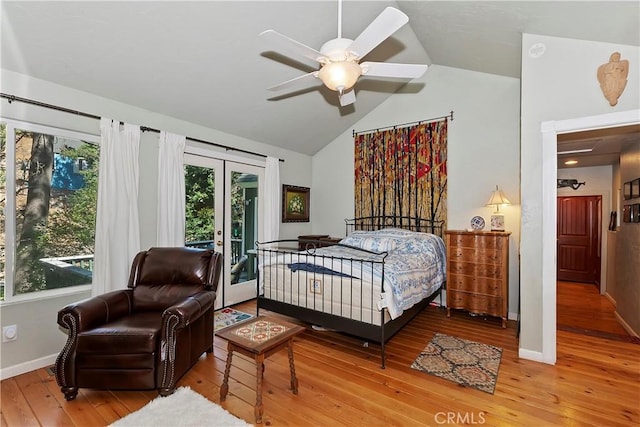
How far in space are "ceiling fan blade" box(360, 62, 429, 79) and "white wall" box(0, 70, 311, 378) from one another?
2749 millimetres

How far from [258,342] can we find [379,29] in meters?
2.22

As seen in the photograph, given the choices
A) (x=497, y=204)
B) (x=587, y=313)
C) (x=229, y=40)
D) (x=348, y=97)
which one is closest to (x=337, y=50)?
(x=348, y=97)

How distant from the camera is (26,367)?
8.62 ft

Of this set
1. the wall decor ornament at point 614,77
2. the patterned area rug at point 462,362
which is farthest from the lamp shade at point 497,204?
the patterned area rug at point 462,362

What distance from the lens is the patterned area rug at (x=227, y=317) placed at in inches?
147

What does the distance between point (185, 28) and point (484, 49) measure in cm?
334

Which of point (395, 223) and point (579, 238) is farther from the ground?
point (395, 223)

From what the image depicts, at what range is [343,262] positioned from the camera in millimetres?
3096

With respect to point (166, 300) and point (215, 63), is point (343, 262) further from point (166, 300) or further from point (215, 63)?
point (215, 63)

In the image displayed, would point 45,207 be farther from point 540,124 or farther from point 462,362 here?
point 540,124

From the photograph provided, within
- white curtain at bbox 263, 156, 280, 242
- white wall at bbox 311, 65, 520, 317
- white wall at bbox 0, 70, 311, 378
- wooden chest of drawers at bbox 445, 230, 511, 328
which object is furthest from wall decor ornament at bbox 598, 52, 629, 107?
white wall at bbox 0, 70, 311, 378

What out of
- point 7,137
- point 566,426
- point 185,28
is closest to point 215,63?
point 185,28

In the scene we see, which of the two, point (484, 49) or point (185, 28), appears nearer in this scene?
point (185, 28)

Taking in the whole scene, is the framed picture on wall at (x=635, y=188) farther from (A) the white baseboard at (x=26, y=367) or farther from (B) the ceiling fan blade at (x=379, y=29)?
(A) the white baseboard at (x=26, y=367)
